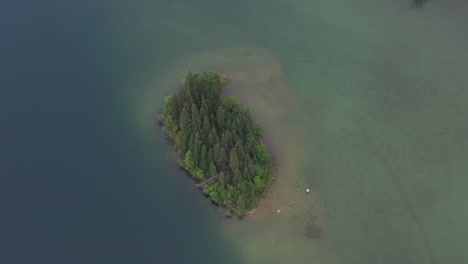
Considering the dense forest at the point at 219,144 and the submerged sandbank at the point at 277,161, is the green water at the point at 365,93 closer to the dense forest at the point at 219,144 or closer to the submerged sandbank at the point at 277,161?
the submerged sandbank at the point at 277,161

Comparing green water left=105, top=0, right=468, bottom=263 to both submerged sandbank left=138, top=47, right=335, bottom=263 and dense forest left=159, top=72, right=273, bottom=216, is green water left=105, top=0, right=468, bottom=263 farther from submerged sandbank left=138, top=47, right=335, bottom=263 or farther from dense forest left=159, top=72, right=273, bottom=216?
dense forest left=159, top=72, right=273, bottom=216

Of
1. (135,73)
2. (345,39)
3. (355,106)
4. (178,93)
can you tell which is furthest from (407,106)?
(135,73)

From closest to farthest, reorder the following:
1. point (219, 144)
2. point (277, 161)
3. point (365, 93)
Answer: point (219, 144) < point (277, 161) < point (365, 93)

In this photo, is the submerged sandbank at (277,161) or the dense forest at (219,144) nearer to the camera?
the submerged sandbank at (277,161)

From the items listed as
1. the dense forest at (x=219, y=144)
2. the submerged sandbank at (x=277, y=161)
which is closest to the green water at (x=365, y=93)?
the submerged sandbank at (x=277, y=161)

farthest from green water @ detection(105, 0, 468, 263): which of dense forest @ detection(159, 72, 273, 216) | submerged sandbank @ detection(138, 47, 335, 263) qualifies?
dense forest @ detection(159, 72, 273, 216)

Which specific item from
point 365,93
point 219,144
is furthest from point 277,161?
point 365,93

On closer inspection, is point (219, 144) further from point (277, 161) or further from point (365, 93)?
point (365, 93)
